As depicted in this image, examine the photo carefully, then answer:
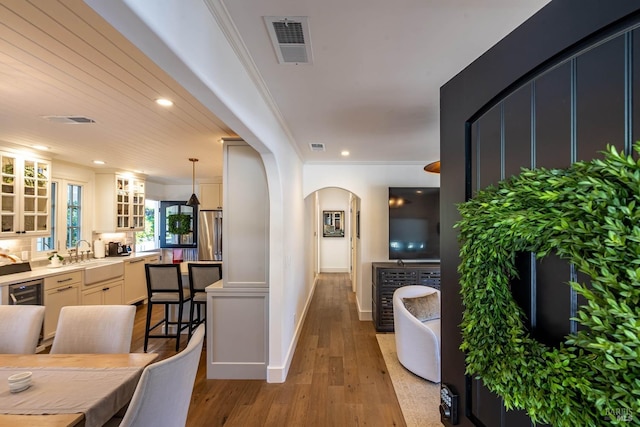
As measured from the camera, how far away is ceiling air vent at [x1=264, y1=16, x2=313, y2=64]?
56.6 inches

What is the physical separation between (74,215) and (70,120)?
9.78 feet

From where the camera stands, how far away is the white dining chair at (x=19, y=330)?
6.77 ft

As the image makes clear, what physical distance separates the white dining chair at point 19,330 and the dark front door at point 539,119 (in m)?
2.74

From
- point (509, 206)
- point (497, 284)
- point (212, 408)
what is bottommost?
point (212, 408)

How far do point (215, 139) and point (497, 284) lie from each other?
134 inches

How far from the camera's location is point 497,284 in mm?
710

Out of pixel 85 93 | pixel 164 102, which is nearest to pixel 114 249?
pixel 85 93

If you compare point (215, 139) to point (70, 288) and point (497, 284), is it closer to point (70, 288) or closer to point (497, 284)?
point (70, 288)

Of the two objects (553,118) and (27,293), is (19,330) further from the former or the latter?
(553,118)

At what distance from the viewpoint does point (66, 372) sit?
1.67 meters

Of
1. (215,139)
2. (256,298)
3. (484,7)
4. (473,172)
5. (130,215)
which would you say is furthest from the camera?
(130,215)

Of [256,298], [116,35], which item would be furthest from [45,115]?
[256,298]

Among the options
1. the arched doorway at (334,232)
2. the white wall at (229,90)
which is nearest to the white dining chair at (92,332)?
the white wall at (229,90)

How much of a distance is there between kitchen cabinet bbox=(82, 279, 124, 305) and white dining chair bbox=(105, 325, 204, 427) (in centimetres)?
390
